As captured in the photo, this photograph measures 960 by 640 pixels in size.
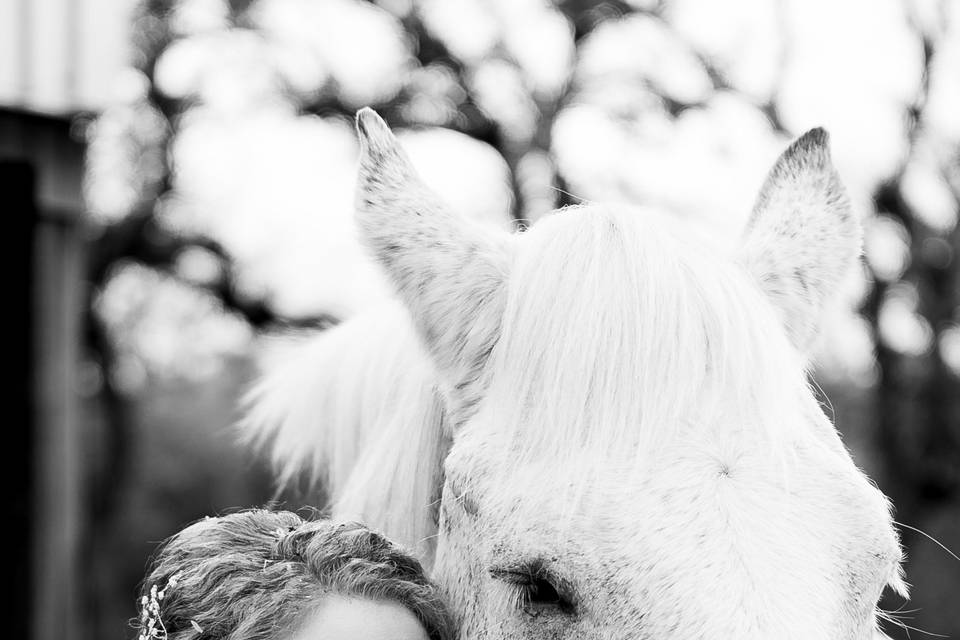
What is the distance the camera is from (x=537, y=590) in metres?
1.39

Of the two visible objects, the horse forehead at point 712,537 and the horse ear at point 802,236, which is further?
the horse ear at point 802,236

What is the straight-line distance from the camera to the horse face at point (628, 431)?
4.15 feet

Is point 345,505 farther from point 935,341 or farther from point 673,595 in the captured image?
point 935,341

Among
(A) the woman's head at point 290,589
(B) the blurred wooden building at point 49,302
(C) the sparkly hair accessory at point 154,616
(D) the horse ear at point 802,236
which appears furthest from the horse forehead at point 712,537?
(B) the blurred wooden building at point 49,302

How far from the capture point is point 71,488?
511cm

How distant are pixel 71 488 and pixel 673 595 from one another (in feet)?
15.0

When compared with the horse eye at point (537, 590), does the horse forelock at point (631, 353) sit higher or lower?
higher

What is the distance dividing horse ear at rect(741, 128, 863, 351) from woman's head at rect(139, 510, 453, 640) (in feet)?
2.58

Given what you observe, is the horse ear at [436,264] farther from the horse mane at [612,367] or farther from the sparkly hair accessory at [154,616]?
the sparkly hair accessory at [154,616]

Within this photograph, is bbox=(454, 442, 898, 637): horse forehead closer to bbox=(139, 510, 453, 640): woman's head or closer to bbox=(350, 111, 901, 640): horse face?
bbox=(350, 111, 901, 640): horse face

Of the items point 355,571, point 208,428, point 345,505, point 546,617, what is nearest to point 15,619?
point 345,505

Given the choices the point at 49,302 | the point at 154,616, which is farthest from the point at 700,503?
the point at 49,302

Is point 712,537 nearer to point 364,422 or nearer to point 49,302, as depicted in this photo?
point 364,422

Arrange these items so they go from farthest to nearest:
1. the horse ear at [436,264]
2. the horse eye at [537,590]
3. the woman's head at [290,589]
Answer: the horse ear at [436,264] < the woman's head at [290,589] < the horse eye at [537,590]
